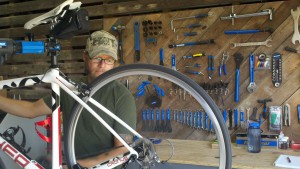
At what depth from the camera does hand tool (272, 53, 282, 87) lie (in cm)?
229

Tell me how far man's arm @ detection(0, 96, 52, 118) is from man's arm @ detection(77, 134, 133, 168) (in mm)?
339

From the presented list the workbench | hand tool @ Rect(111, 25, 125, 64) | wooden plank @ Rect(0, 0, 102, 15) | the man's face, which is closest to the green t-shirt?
the man's face

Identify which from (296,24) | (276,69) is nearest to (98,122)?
(276,69)

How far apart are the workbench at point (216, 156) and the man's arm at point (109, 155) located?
0.60m

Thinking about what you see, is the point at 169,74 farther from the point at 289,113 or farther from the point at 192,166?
the point at 289,113

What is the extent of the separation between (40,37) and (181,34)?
4.91 ft

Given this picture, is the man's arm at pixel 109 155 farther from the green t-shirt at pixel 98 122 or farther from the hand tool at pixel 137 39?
the hand tool at pixel 137 39

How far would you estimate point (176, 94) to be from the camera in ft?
8.51

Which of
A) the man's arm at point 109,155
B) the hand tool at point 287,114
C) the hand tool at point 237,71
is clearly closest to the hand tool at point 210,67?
the hand tool at point 237,71

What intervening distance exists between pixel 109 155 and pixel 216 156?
3.34 feet

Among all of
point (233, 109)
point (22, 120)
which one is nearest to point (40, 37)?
point (22, 120)

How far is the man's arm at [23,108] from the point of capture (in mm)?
1405

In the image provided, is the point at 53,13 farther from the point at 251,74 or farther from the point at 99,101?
the point at 251,74

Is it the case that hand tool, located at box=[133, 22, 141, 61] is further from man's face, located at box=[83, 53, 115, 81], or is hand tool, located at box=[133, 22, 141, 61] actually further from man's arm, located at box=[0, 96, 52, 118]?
man's arm, located at box=[0, 96, 52, 118]
